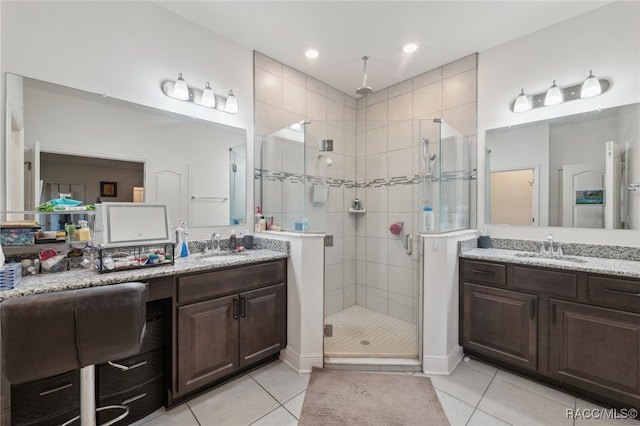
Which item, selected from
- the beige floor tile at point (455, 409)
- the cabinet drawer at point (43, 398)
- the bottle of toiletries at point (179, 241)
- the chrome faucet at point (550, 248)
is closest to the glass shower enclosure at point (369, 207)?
the beige floor tile at point (455, 409)

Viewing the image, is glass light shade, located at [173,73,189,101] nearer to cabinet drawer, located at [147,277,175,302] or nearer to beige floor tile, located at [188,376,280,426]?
cabinet drawer, located at [147,277,175,302]

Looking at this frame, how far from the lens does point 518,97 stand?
255cm

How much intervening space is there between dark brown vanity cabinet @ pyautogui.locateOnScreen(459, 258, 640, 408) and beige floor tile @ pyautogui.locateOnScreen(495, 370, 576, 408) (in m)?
0.05

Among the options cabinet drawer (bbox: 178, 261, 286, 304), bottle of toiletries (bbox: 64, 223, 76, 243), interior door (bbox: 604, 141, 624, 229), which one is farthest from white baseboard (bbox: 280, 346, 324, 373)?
interior door (bbox: 604, 141, 624, 229)

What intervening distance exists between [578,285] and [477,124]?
168 cm

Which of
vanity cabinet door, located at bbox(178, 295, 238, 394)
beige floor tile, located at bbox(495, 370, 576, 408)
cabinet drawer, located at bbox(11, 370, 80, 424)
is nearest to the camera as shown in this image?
cabinet drawer, located at bbox(11, 370, 80, 424)

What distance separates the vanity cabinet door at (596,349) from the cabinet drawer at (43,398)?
3.04 m

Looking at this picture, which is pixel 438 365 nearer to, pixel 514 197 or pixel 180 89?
pixel 514 197

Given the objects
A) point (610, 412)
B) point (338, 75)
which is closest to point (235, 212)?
point (338, 75)

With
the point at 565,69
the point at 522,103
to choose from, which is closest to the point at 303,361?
the point at 522,103

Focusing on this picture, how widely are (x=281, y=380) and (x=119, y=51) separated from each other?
8.99 ft

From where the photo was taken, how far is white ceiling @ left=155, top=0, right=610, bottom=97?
2.16m

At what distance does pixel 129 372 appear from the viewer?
164 centimetres

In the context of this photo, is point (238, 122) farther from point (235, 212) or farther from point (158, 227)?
point (158, 227)
